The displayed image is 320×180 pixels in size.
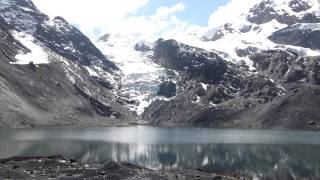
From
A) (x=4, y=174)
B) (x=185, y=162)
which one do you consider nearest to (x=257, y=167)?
(x=185, y=162)

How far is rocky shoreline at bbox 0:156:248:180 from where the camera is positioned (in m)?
105

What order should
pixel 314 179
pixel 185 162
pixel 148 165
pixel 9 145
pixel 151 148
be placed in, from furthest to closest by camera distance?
pixel 151 148, pixel 9 145, pixel 185 162, pixel 148 165, pixel 314 179

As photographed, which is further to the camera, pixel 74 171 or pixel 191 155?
pixel 191 155

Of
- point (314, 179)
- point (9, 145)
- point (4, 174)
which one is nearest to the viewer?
point (4, 174)

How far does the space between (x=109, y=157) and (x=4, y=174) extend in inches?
2289

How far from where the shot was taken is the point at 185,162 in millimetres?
151000

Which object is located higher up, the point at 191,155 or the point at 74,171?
the point at 191,155

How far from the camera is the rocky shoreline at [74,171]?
105 meters

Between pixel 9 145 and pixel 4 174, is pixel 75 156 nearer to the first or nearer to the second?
pixel 9 145

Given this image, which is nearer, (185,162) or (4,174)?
(4,174)

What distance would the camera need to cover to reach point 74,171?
4439 inches

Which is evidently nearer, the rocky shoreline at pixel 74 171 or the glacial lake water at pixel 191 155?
A: the rocky shoreline at pixel 74 171

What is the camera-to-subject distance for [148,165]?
141m

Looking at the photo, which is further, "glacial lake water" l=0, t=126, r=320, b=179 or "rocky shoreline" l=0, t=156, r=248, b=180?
"glacial lake water" l=0, t=126, r=320, b=179
